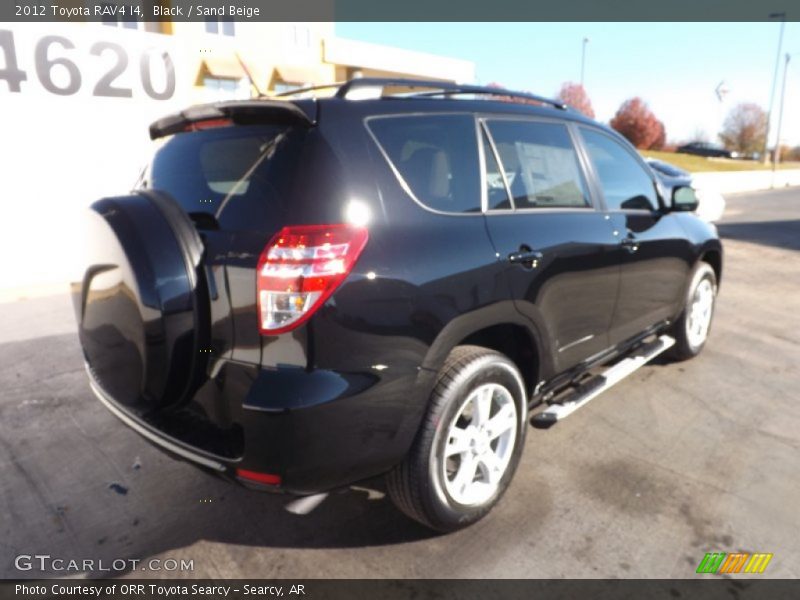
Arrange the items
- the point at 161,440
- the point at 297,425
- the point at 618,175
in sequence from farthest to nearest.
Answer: the point at 618,175, the point at 161,440, the point at 297,425

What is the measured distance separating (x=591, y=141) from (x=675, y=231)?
106 centimetres

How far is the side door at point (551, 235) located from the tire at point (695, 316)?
127 centimetres

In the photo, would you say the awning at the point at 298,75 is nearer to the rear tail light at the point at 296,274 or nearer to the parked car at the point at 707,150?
the rear tail light at the point at 296,274

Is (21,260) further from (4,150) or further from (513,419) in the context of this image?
(513,419)

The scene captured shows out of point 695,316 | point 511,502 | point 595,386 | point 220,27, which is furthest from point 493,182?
point 220,27

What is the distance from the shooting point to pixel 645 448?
3.19 meters

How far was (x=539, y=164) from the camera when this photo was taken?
2.97 metres

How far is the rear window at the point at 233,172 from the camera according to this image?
202 cm

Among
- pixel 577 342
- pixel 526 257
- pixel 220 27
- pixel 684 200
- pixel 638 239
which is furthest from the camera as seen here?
pixel 220 27

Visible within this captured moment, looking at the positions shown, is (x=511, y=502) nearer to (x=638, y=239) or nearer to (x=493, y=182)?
(x=493, y=182)

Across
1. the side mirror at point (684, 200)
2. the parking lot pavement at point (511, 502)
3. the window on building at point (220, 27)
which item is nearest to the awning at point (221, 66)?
the window on building at point (220, 27)

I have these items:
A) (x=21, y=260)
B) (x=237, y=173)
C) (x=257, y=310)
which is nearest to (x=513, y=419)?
(x=257, y=310)

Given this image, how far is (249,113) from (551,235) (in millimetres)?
1504

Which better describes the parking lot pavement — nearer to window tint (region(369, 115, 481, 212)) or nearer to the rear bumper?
the rear bumper
